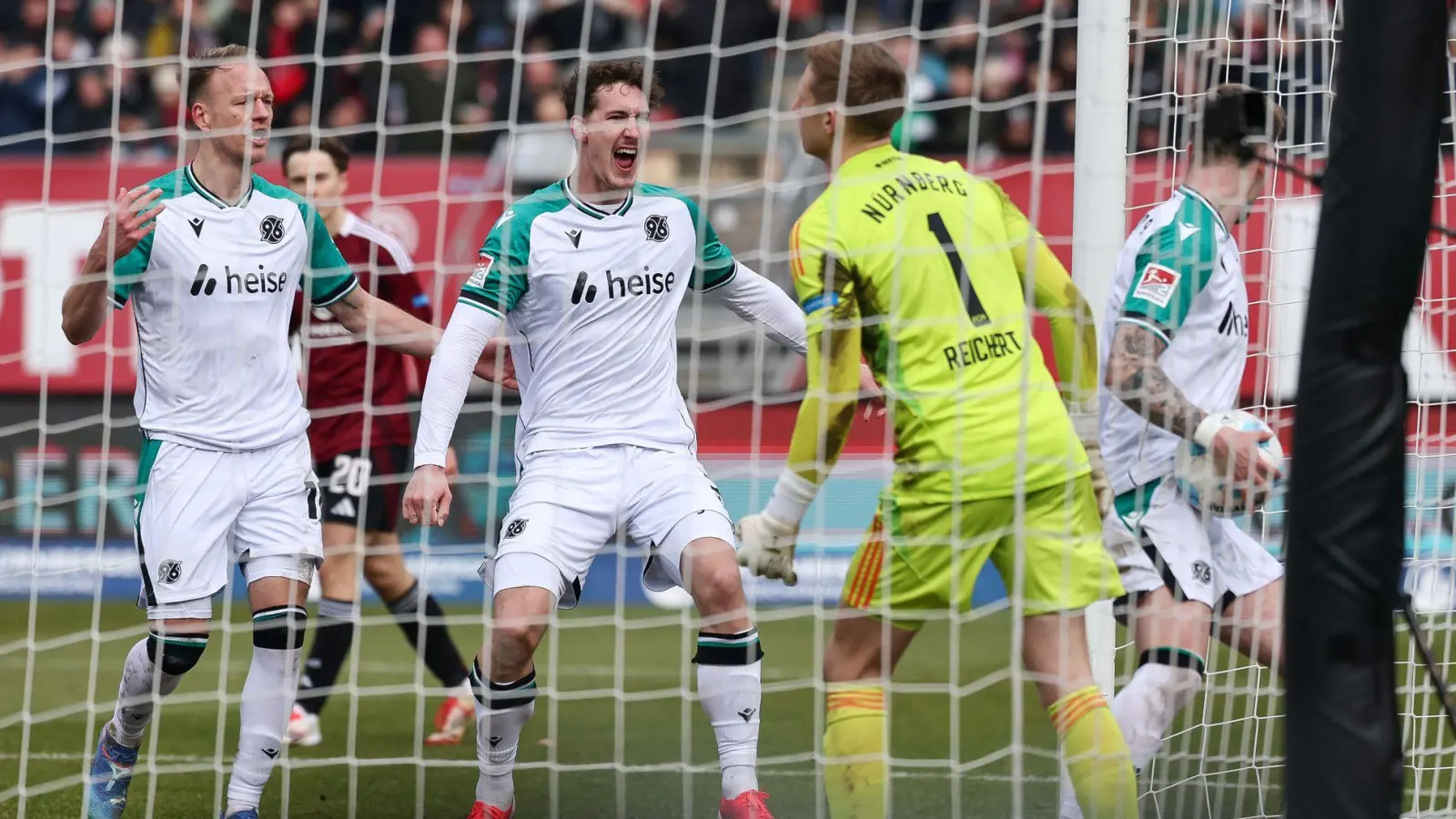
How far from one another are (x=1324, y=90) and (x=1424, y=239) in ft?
8.77

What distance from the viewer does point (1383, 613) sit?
302 centimetres

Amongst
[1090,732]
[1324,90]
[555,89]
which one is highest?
[555,89]

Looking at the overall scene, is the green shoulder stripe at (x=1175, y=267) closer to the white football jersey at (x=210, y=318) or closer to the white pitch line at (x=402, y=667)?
the white football jersey at (x=210, y=318)

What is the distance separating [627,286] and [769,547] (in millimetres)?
931

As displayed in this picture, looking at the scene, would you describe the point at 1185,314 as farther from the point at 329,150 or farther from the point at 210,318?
the point at 329,150

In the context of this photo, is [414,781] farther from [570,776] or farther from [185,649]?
[185,649]

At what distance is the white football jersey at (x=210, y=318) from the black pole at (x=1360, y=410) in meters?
2.80

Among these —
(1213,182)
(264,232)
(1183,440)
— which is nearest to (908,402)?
(1183,440)

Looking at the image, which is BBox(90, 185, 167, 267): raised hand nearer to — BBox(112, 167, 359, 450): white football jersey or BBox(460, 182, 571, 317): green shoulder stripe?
BBox(112, 167, 359, 450): white football jersey

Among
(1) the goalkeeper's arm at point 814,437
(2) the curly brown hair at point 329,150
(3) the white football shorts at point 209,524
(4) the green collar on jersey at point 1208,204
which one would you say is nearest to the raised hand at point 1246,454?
(4) the green collar on jersey at point 1208,204

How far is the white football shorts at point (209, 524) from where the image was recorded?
450 centimetres

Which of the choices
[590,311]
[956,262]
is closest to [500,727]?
[590,311]

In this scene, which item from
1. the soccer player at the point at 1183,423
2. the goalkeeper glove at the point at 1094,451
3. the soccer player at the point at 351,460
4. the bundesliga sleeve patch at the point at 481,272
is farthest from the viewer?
the soccer player at the point at 351,460

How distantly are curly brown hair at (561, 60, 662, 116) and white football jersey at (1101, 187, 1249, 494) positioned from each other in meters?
1.36
